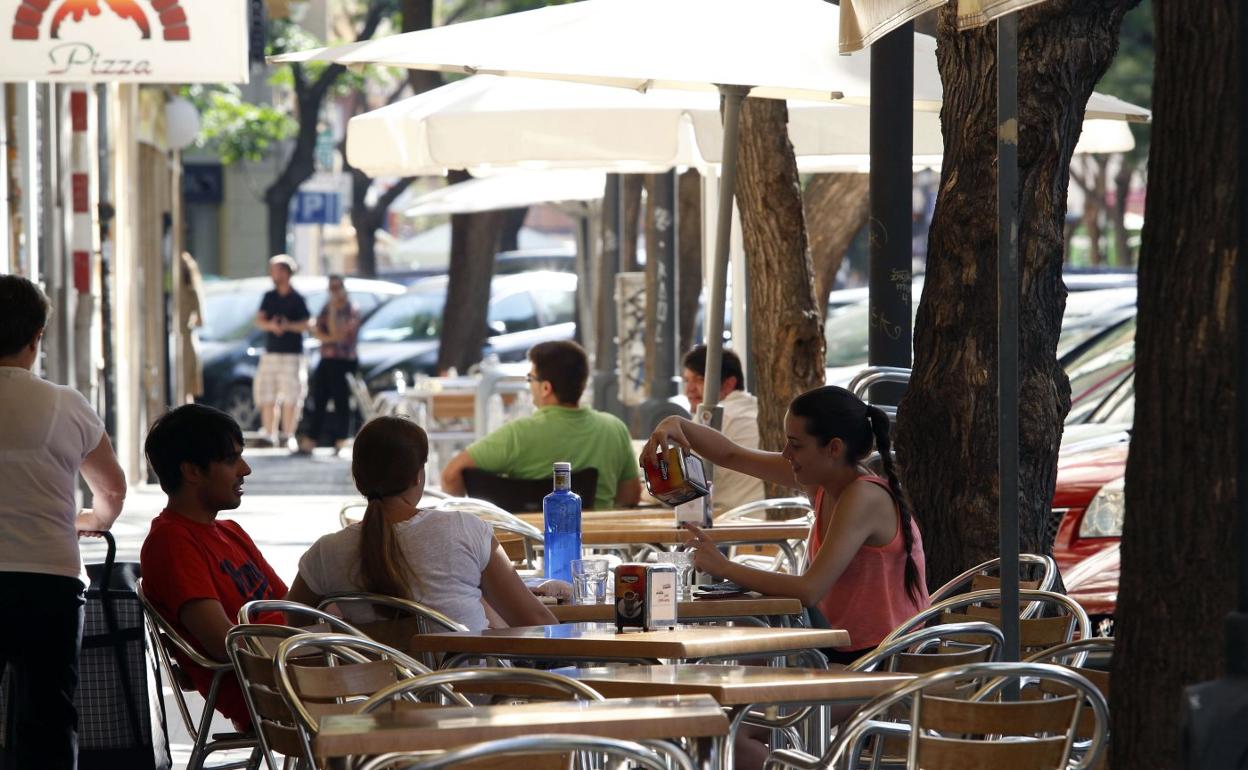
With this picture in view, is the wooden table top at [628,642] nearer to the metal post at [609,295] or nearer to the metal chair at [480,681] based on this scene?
the metal chair at [480,681]

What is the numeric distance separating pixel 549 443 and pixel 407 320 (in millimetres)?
17255

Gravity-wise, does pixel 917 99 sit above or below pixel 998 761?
above

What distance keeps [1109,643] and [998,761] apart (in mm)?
635

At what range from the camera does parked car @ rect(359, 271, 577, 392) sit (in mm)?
25281

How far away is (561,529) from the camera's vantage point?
621cm

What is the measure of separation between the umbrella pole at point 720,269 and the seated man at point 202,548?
132 inches

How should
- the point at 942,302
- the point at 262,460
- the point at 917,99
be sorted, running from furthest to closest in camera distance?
the point at 262,460
the point at 917,99
the point at 942,302

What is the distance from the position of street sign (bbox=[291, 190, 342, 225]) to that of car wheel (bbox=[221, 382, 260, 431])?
13.8 m

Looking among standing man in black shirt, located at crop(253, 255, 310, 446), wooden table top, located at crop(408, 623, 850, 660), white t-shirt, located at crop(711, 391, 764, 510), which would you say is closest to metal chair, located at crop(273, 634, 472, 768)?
wooden table top, located at crop(408, 623, 850, 660)

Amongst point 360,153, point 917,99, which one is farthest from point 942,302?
point 360,153

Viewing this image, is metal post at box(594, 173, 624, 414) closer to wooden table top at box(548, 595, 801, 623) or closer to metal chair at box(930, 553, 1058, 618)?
metal chair at box(930, 553, 1058, 618)

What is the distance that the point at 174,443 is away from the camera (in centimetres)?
568

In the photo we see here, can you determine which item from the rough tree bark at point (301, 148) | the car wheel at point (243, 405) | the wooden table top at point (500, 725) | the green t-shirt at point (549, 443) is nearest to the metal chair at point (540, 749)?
the wooden table top at point (500, 725)

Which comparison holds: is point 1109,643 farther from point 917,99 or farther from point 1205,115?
point 917,99
